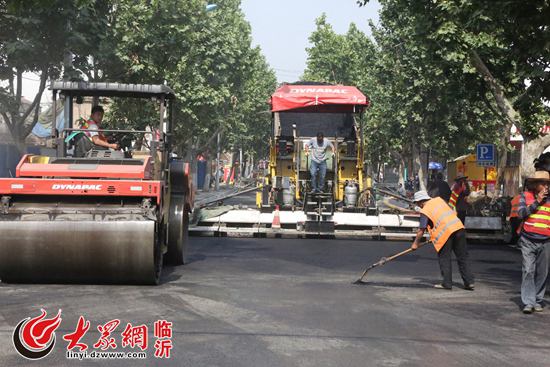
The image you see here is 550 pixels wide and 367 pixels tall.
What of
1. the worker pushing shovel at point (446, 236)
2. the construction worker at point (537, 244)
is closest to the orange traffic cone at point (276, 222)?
the worker pushing shovel at point (446, 236)

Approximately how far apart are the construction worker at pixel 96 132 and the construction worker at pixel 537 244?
5.54 m

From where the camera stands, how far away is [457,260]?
10.6 meters

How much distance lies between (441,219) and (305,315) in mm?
3282

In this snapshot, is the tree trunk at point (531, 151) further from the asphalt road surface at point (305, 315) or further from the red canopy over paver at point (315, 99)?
the asphalt road surface at point (305, 315)

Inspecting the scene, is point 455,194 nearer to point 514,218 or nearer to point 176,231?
point 514,218

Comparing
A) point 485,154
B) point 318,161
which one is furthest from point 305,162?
point 485,154

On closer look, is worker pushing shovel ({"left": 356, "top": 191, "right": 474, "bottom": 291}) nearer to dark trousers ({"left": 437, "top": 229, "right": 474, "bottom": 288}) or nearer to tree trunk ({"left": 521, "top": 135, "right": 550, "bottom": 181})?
dark trousers ({"left": 437, "top": 229, "right": 474, "bottom": 288})

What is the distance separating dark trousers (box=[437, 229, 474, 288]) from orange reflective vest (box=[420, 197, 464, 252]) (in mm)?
96

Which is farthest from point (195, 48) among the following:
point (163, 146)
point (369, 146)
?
point (163, 146)

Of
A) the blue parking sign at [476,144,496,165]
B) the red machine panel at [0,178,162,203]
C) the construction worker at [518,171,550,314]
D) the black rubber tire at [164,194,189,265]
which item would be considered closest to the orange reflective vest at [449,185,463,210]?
the blue parking sign at [476,144,496,165]

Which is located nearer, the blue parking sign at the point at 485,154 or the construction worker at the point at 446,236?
the construction worker at the point at 446,236

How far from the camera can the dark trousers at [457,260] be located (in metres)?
10.5

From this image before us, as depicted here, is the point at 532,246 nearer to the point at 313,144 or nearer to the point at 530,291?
the point at 530,291

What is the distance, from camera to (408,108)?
36.3m
